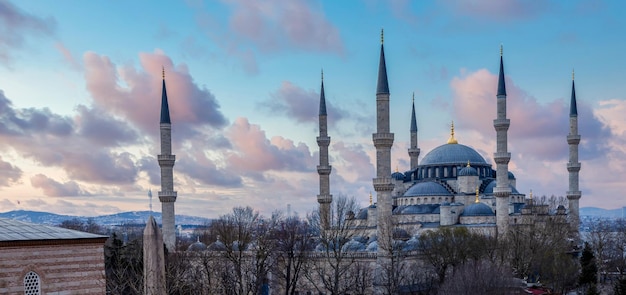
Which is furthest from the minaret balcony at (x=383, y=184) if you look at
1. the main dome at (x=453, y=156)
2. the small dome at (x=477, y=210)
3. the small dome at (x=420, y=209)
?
the main dome at (x=453, y=156)

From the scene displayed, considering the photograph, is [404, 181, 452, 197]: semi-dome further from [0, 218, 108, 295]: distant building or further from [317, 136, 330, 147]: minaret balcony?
[0, 218, 108, 295]: distant building

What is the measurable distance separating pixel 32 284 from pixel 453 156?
136ft

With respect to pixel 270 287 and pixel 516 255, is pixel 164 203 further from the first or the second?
pixel 516 255

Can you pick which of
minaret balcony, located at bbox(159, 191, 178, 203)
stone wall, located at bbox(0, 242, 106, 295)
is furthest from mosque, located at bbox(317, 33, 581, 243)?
stone wall, located at bbox(0, 242, 106, 295)

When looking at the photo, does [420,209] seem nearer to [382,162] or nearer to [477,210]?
[477,210]

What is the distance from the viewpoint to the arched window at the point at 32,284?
14.4 metres

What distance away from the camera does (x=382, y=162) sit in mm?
33688

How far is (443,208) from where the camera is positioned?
4288 centimetres

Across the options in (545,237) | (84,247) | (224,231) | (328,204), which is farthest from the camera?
(328,204)

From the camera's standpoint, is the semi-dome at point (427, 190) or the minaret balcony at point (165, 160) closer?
the minaret balcony at point (165, 160)

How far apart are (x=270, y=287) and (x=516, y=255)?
14.2m

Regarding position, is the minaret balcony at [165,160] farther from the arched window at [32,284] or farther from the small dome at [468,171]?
the arched window at [32,284]

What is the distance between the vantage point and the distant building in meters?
14.1

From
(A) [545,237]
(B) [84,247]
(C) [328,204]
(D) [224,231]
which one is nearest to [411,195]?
(C) [328,204]
